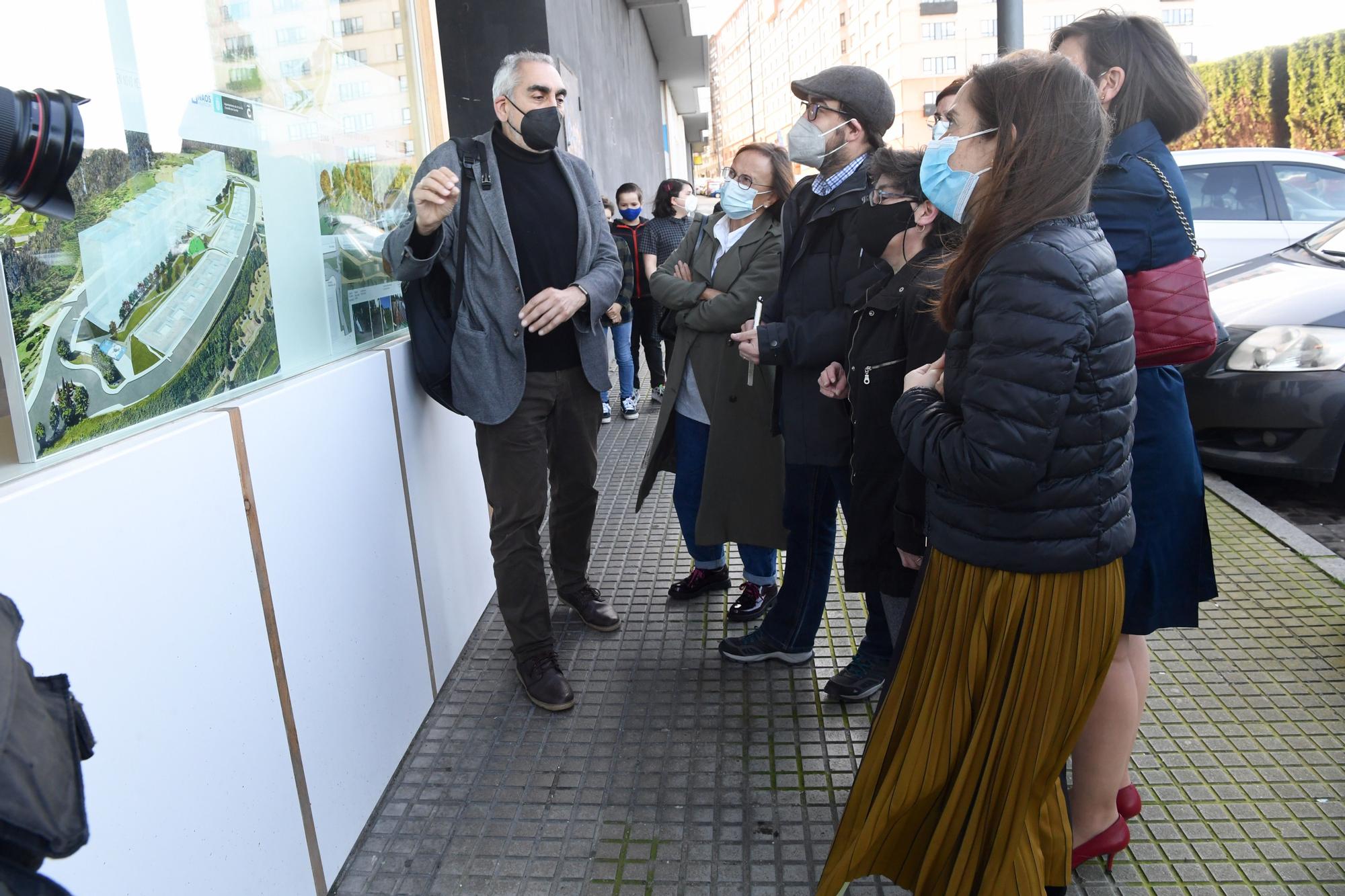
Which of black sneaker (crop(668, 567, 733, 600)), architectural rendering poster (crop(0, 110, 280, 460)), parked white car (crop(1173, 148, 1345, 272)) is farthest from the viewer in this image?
parked white car (crop(1173, 148, 1345, 272))

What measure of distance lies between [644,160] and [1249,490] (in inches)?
620

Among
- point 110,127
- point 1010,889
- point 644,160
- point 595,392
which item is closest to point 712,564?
point 595,392

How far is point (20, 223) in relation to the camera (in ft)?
5.26

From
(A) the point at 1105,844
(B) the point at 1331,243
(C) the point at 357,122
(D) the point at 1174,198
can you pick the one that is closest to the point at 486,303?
(C) the point at 357,122

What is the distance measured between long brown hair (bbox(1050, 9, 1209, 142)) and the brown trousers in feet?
6.29

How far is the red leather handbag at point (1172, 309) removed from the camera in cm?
220

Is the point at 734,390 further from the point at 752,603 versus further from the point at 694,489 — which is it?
the point at 752,603

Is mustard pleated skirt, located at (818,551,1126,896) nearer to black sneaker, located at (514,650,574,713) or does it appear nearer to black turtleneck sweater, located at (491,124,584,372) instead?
black sneaker, located at (514,650,574,713)

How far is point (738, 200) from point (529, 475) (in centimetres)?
133

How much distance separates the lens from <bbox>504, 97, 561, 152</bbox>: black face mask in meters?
3.21

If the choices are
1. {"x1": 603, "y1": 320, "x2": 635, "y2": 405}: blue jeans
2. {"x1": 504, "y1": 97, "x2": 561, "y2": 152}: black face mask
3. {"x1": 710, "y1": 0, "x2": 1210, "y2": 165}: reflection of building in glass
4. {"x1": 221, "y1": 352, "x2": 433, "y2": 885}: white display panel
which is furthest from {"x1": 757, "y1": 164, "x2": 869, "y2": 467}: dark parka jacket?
{"x1": 710, "y1": 0, "x2": 1210, "y2": 165}: reflection of building in glass

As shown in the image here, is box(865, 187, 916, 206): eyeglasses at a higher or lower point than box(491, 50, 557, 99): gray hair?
lower

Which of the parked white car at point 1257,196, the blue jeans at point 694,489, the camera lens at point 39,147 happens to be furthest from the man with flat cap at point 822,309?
the parked white car at point 1257,196

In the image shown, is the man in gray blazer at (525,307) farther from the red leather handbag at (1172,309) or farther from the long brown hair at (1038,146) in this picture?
the red leather handbag at (1172,309)
